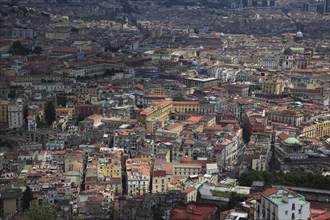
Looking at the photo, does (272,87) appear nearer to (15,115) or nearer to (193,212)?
(15,115)

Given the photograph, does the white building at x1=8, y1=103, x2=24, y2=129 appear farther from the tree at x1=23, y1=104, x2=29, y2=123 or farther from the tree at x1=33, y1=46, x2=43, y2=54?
the tree at x1=33, y1=46, x2=43, y2=54

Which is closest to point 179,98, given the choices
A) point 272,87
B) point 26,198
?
point 272,87

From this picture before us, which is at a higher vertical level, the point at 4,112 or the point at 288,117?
the point at 288,117

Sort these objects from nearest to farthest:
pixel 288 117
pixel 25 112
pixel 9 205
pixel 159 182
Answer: pixel 9 205
pixel 159 182
pixel 25 112
pixel 288 117

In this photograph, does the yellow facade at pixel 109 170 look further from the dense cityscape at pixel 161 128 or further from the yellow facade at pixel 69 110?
the yellow facade at pixel 69 110

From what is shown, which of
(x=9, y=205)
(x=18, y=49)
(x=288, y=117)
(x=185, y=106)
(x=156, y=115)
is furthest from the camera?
(x=18, y=49)

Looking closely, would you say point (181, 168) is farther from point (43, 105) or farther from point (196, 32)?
point (196, 32)

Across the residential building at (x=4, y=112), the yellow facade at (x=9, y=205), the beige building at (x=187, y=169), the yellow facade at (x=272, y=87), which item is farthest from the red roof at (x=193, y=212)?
the yellow facade at (x=272, y=87)
